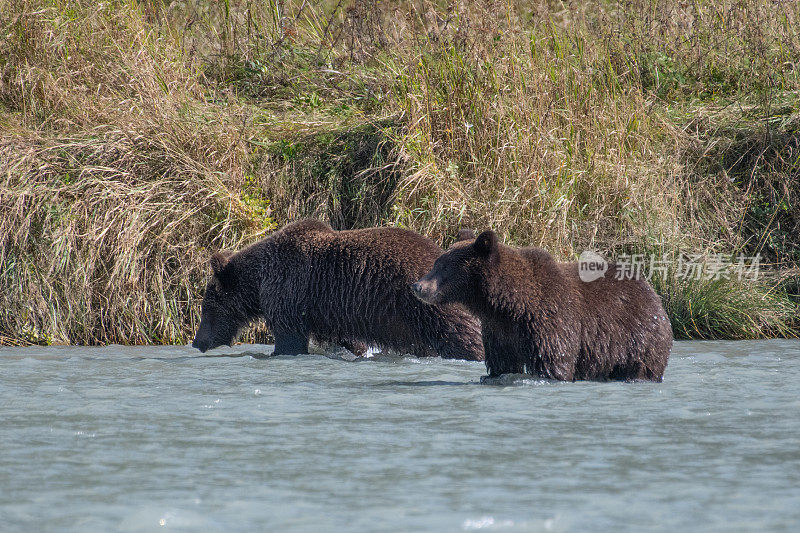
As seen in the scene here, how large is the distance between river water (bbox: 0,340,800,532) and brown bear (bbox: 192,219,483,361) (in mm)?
813

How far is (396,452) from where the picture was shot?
452 centimetres

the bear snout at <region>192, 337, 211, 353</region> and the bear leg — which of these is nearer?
the bear leg

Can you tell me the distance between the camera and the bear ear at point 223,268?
8906mm

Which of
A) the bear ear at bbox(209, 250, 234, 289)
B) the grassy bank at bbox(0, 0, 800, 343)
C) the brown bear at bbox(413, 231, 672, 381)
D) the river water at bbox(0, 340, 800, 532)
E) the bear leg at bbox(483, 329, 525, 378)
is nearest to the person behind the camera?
the river water at bbox(0, 340, 800, 532)

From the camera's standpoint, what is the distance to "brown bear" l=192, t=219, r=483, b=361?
7984 mm

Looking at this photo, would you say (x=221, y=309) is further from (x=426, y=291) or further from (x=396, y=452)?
(x=396, y=452)

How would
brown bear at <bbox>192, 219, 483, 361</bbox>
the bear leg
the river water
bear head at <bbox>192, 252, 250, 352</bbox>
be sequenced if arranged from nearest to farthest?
the river water
the bear leg
brown bear at <bbox>192, 219, 483, 361</bbox>
bear head at <bbox>192, 252, 250, 352</bbox>

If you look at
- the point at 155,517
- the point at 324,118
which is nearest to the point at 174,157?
the point at 324,118

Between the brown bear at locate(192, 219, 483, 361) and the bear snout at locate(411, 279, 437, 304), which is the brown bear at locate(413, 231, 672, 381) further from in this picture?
the brown bear at locate(192, 219, 483, 361)

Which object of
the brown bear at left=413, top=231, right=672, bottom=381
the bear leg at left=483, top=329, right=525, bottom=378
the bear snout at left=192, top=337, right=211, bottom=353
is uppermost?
the brown bear at left=413, top=231, right=672, bottom=381

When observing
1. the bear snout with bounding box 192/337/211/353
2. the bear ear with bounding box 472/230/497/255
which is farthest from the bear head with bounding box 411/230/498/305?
the bear snout with bounding box 192/337/211/353

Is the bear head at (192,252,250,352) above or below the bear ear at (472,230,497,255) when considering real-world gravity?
below

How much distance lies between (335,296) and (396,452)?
399 centimetres

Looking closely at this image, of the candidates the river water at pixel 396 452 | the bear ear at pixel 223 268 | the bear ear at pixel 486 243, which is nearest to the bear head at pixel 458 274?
the bear ear at pixel 486 243
